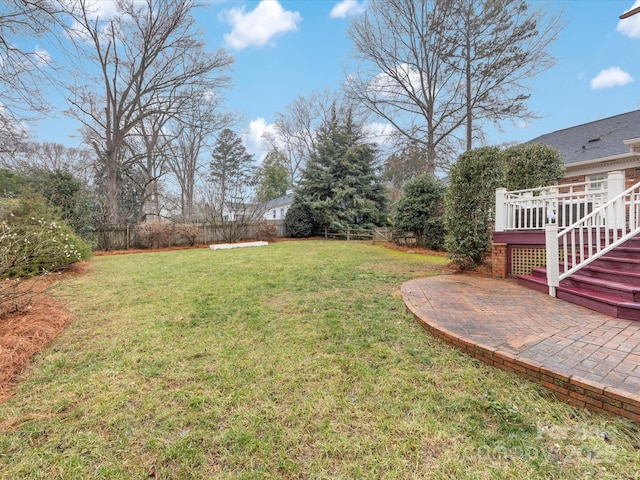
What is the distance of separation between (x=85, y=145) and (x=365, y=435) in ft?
71.2

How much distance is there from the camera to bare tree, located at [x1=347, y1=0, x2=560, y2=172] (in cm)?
1334

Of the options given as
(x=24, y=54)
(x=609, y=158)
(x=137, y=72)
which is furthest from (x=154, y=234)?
(x=609, y=158)

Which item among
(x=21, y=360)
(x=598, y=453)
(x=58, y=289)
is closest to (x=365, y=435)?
(x=598, y=453)

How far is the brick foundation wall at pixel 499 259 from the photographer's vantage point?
5.88 meters

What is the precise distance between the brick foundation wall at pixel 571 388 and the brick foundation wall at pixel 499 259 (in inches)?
159

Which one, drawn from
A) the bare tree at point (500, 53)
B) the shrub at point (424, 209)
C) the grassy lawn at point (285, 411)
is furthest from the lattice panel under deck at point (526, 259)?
the bare tree at point (500, 53)

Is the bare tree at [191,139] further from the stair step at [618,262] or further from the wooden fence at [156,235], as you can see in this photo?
the stair step at [618,262]

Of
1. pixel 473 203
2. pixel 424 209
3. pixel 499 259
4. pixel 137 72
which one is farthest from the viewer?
pixel 137 72

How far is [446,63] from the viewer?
14.7 m

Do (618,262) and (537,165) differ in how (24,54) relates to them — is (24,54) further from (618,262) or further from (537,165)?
(537,165)

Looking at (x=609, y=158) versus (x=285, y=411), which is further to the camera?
(x=609, y=158)

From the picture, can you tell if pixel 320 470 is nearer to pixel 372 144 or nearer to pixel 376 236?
pixel 376 236

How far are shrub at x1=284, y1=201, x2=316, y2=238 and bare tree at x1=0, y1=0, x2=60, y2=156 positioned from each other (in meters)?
14.5

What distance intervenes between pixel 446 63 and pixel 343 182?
8302 millimetres
